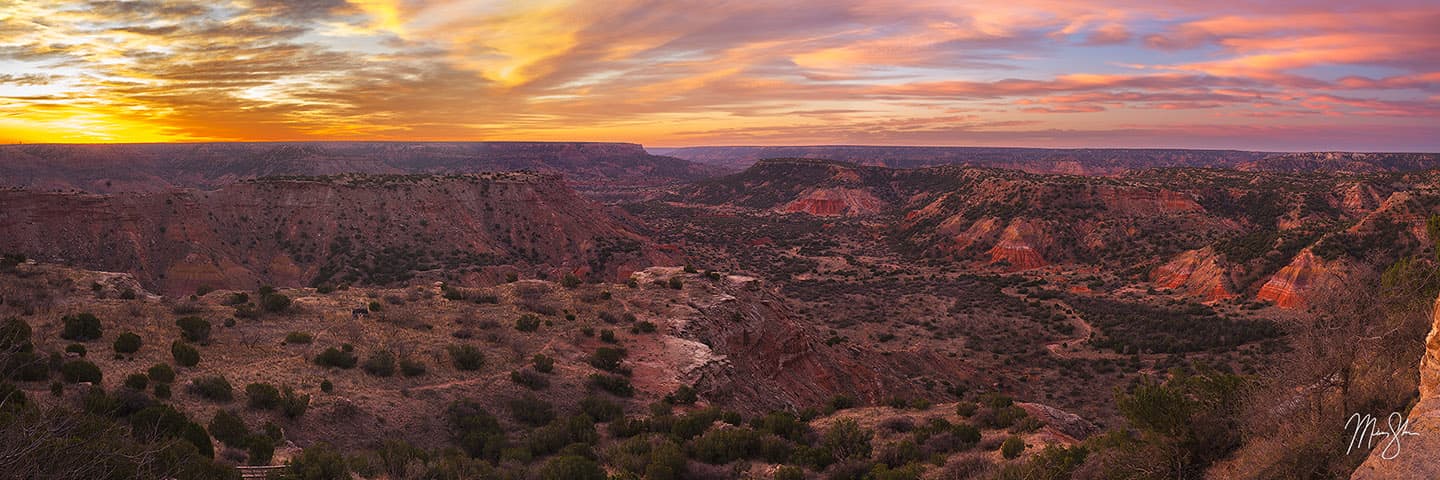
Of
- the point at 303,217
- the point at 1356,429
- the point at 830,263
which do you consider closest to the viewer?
the point at 1356,429

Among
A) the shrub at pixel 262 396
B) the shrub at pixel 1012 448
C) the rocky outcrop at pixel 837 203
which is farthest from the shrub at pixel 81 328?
the rocky outcrop at pixel 837 203

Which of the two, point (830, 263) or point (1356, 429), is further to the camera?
point (830, 263)

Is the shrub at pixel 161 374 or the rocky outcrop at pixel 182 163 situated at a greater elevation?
the rocky outcrop at pixel 182 163

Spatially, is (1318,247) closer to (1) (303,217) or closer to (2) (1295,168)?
(1) (303,217)

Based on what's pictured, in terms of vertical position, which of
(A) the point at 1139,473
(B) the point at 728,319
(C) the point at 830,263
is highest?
(A) the point at 1139,473

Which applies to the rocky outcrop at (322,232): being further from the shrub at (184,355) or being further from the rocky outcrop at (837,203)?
the rocky outcrop at (837,203)

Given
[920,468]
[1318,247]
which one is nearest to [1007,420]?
[920,468]
